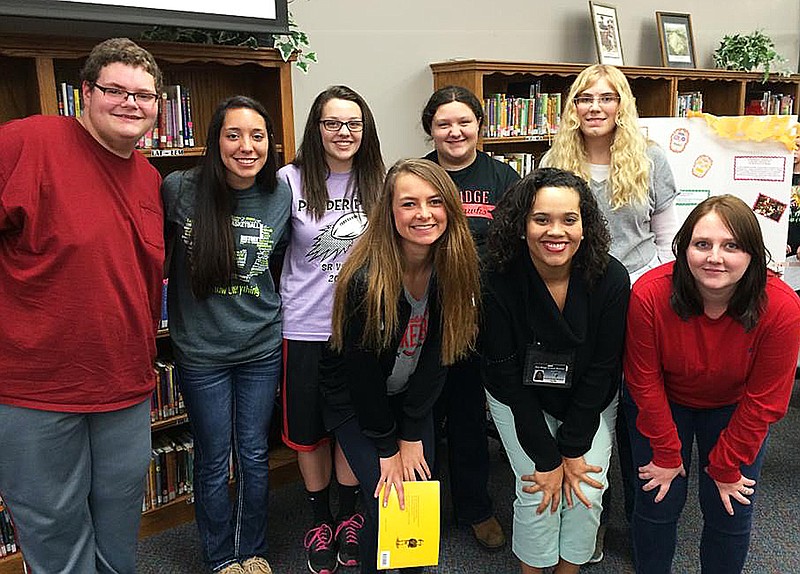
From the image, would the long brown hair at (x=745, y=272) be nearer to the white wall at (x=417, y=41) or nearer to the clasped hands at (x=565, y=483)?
the clasped hands at (x=565, y=483)

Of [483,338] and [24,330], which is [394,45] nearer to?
[483,338]

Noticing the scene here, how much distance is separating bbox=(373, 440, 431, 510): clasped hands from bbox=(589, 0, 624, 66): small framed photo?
3323 millimetres

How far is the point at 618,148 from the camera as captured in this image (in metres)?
2.38

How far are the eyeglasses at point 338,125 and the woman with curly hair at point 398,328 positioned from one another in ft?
1.19

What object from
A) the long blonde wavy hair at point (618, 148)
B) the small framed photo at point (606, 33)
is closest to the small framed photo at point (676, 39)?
the small framed photo at point (606, 33)

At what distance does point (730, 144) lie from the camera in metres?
2.85

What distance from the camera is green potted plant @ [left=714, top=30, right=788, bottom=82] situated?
4.93m

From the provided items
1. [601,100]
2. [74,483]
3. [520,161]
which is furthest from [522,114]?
[74,483]

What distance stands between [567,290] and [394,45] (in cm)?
210

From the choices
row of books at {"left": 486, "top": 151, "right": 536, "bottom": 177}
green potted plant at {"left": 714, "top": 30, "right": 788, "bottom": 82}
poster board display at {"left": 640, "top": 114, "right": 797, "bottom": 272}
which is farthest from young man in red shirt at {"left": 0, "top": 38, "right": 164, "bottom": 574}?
green potted plant at {"left": 714, "top": 30, "right": 788, "bottom": 82}

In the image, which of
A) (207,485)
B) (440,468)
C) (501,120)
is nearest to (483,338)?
(207,485)

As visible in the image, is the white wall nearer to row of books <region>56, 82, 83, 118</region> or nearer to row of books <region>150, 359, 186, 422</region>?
row of books <region>56, 82, 83, 118</region>

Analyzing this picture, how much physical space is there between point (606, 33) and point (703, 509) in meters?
3.39

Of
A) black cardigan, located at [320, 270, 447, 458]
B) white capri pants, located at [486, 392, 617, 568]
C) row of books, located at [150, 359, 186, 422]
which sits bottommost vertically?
white capri pants, located at [486, 392, 617, 568]
